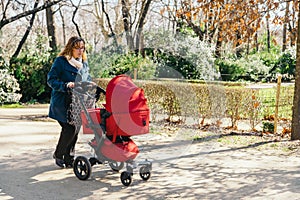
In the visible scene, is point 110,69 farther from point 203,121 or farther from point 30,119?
point 203,121

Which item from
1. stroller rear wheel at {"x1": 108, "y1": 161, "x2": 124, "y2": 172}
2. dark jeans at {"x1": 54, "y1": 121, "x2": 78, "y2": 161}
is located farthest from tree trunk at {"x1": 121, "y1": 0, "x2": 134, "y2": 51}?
stroller rear wheel at {"x1": 108, "y1": 161, "x2": 124, "y2": 172}

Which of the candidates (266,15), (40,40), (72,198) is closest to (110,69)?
(40,40)

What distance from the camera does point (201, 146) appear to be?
7.19 m

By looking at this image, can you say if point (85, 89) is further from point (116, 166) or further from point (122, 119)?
point (116, 166)

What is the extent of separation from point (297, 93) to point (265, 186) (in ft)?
10.3

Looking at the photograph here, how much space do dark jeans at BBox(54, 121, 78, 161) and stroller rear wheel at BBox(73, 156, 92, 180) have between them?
0.42m

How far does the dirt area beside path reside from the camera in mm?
4645

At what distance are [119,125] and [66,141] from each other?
3.31 feet

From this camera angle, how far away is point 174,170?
5.59 m

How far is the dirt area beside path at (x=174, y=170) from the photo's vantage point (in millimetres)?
4645

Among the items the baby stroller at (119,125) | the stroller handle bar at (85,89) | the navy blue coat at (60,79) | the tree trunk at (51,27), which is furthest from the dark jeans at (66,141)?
the tree trunk at (51,27)

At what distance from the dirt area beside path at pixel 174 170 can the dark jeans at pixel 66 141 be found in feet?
0.65

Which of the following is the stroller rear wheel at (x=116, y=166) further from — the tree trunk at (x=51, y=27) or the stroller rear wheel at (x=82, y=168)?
the tree trunk at (x=51, y=27)

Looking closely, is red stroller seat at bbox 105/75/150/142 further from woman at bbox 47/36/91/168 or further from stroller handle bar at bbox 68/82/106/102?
woman at bbox 47/36/91/168
